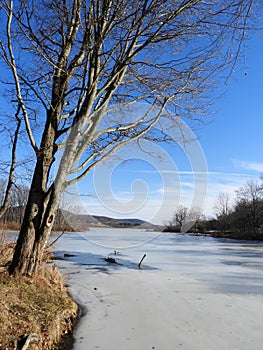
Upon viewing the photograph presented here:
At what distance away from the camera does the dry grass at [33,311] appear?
9.53 feet

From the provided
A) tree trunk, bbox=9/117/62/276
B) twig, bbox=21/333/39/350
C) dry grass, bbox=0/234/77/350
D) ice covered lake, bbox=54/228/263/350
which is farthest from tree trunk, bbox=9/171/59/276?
twig, bbox=21/333/39/350

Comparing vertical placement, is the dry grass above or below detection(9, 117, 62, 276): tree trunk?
below

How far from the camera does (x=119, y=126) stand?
4.99 m

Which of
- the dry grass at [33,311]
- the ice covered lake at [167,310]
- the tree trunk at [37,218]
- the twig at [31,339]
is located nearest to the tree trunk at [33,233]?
the tree trunk at [37,218]

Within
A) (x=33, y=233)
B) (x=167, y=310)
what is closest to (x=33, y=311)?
(x=33, y=233)

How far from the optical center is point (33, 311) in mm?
3434

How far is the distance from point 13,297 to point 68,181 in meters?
1.77

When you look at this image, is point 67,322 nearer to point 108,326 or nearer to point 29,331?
point 108,326

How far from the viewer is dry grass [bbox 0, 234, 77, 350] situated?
9.53 feet

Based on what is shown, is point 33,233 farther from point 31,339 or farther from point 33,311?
point 31,339

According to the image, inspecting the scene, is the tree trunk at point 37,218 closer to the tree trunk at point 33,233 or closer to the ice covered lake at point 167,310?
the tree trunk at point 33,233

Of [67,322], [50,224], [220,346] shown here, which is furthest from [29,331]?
[220,346]

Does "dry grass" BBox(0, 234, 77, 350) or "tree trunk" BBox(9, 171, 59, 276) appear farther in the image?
"tree trunk" BBox(9, 171, 59, 276)

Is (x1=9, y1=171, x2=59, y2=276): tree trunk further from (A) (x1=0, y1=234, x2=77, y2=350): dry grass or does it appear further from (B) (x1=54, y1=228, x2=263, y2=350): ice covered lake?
(B) (x1=54, y1=228, x2=263, y2=350): ice covered lake
